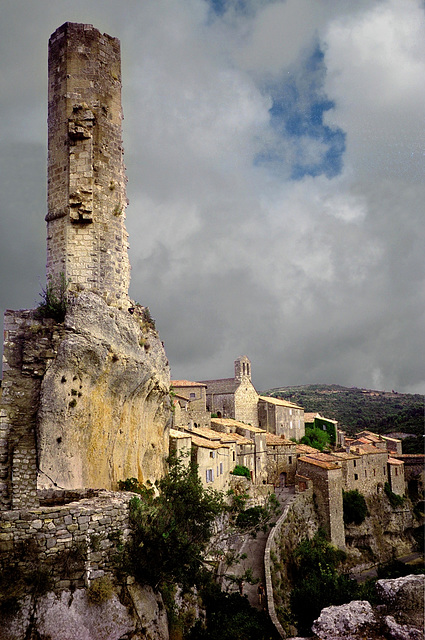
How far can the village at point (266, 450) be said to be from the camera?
123 feet

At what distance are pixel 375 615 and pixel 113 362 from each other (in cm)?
1332

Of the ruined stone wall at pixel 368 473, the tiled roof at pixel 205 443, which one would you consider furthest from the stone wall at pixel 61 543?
the ruined stone wall at pixel 368 473

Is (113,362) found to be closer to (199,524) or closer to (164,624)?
(199,524)

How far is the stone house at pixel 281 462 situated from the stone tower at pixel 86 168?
31.8m

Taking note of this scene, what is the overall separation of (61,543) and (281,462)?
4040 centimetres

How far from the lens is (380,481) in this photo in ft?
169

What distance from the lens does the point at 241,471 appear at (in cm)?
4131

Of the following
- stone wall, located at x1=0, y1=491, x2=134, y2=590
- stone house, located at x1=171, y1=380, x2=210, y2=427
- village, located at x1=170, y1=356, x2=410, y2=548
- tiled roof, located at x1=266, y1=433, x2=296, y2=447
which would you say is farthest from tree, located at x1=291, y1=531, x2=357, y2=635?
stone house, located at x1=171, y1=380, x2=210, y2=427

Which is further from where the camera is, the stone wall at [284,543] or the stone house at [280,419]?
the stone house at [280,419]

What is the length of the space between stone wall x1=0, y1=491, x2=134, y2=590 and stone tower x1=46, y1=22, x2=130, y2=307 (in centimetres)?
1030

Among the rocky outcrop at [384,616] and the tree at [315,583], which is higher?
the rocky outcrop at [384,616]

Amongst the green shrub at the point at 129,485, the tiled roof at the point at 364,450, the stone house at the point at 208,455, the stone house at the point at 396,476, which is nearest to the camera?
the green shrub at the point at 129,485

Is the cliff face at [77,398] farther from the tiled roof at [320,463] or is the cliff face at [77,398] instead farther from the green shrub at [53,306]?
the tiled roof at [320,463]

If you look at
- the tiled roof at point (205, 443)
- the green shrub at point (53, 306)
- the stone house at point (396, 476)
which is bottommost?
the stone house at point (396, 476)
